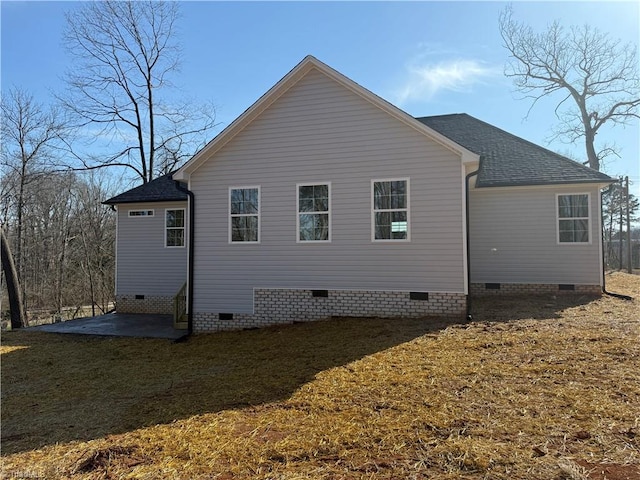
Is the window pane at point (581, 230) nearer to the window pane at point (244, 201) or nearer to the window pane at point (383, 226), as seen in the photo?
the window pane at point (383, 226)

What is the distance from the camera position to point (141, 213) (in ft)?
41.1

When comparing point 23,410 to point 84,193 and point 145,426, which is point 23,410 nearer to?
point 145,426

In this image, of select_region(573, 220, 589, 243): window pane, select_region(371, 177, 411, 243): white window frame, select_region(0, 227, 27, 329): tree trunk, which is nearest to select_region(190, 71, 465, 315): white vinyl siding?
select_region(371, 177, 411, 243): white window frame

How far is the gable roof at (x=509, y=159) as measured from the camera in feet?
35.7

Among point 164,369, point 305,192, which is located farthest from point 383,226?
point 164,369

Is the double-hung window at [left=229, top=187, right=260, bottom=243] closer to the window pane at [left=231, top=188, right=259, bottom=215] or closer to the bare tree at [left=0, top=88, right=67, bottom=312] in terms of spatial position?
the window pane at [left=231, top=188, right=259, bottom=215]

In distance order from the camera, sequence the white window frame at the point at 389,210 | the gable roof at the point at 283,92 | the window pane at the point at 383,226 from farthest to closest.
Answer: the window pane at the point at 383,226
the white window frame at the point at 389,210
the gable roof at the point at 283,92

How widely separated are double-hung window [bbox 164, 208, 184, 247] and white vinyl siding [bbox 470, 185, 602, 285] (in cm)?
944

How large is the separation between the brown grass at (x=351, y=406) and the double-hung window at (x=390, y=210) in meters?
2.04

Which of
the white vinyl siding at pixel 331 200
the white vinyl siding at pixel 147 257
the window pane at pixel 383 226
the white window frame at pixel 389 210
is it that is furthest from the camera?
the white vinyl siding at pixel 147 257

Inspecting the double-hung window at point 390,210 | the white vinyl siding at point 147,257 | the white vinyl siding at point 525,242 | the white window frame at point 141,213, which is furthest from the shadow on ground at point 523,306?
the white window frame at point 141,213

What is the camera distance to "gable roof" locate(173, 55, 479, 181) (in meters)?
7.87

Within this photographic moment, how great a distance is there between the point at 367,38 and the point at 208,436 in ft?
34.6

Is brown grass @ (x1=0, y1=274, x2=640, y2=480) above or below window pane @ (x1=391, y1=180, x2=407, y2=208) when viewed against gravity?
below
